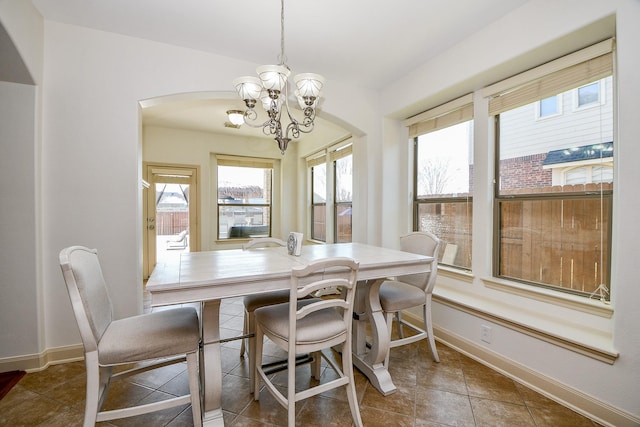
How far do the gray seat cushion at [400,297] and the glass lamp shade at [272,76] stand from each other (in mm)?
1693

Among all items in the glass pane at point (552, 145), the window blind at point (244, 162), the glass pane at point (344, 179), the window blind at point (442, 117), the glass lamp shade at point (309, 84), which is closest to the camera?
the glass lamp shade at point (309, 84)

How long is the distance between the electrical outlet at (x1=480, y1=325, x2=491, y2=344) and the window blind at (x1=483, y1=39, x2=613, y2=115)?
1.86m

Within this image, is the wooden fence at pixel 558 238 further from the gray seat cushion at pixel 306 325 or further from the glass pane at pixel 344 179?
the glass pane at pixel 344 179

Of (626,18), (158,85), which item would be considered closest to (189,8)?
(158,85)

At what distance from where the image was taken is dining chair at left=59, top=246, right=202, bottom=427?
1.34 metres

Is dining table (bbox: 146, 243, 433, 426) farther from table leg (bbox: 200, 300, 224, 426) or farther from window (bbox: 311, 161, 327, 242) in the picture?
window (bbox: 311, 161, 327, 242)

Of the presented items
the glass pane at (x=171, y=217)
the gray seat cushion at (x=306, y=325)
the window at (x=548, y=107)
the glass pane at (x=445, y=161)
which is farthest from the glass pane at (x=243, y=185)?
the window at (x=548, y=107)

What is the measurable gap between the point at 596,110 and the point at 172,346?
3072mm

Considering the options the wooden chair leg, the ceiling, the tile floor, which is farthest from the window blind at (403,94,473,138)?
the tile floor

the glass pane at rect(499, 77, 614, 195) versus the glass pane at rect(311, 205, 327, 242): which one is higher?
the glass pane at rect(499, 77, 614, 195)

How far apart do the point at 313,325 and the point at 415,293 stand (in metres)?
1.09

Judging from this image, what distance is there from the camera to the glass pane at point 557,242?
1929 mm

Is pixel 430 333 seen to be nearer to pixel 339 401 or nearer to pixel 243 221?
pixel 339 401

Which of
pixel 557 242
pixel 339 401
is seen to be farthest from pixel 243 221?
pixel 557 242
